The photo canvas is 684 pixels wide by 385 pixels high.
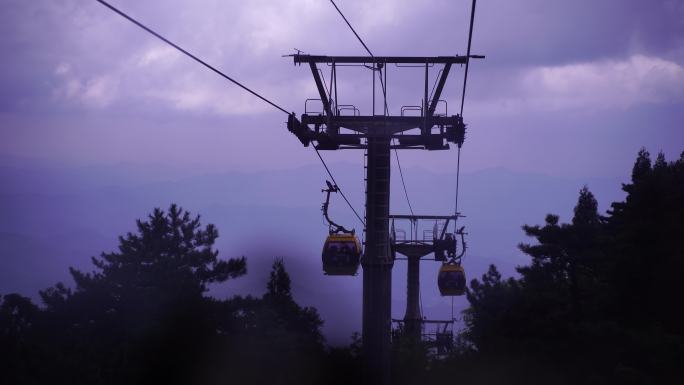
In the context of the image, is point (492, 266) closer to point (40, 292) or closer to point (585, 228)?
point (585, 228)

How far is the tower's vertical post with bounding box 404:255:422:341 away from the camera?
143ft

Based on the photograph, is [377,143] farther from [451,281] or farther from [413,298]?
[413,298]

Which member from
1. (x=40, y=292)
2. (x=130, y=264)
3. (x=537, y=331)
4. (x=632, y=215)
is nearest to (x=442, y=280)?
(x=537, y=331)

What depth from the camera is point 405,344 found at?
2991 cm

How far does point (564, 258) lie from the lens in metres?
37.8

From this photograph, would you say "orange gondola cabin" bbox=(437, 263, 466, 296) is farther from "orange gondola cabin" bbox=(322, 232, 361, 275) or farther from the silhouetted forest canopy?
"orange gondola cabin" bbox=(322, 232, 361, 275)

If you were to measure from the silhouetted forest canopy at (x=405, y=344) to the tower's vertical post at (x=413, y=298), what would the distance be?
6297mm

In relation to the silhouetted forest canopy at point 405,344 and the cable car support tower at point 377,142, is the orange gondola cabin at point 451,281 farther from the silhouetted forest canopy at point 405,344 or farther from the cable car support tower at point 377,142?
the cable car support tower at point 377,142

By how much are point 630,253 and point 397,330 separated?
13854 millimetres

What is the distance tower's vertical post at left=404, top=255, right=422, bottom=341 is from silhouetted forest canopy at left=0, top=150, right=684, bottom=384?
630cm

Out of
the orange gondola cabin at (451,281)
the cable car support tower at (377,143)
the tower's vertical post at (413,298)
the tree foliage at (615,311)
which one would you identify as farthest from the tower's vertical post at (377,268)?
the tower's vertical post at (413,298)

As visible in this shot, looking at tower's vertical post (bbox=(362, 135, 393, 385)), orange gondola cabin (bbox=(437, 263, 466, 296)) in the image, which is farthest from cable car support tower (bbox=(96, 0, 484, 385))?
orange gondola cabin (bbox=(437, 263, 466, 296))

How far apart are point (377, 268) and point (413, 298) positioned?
25043 mm

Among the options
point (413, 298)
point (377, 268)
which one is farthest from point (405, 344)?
point (413, 298)
